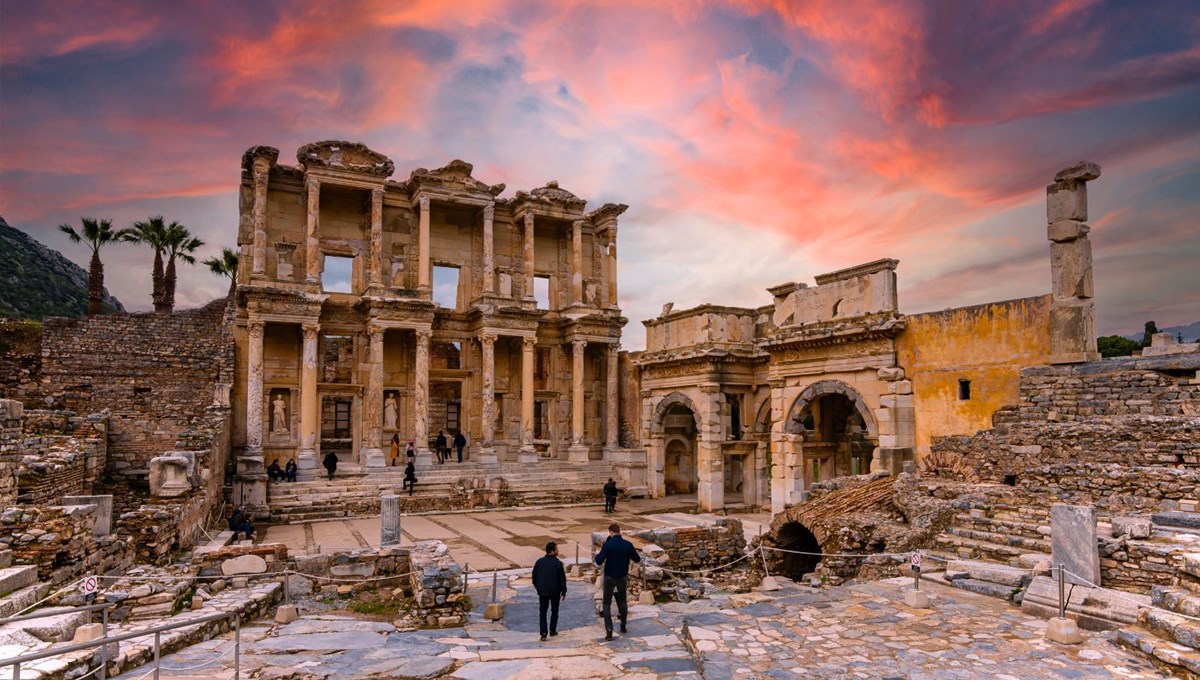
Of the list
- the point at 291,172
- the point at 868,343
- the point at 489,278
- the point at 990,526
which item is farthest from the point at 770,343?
the point at 291,172

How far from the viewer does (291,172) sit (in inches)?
1135

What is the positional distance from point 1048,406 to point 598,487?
16734 millimetres

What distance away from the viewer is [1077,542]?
951 cm

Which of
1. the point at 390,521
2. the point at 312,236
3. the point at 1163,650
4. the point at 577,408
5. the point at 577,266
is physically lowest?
the point at 1163,650

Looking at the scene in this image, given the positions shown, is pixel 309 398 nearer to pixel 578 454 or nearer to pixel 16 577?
pixel 578 454

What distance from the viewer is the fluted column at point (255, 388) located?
25.8m

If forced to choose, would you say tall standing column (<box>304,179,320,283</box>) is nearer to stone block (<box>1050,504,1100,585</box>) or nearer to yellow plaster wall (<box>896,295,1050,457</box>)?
yellow plaster wall (<box>896,295,1050,457</box>)

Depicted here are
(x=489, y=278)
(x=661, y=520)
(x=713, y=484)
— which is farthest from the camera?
(x=489, y=278)

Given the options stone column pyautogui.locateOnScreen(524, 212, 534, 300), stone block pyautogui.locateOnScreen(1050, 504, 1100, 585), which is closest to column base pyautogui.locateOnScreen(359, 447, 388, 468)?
stone column pyautogui.locateOnScreen(524, 212, 534, 300)

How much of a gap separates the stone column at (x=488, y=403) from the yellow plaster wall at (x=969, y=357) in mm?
16400

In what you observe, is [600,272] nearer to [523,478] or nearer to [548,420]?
[548,420]

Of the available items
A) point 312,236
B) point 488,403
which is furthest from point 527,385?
point 312,236

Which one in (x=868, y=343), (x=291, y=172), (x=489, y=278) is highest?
(x=291, y=172)

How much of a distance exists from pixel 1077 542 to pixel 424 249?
25.0m
